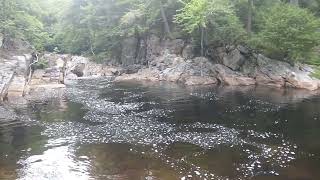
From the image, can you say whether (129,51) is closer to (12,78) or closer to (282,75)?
(12,78)

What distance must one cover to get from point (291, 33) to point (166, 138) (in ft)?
87.7

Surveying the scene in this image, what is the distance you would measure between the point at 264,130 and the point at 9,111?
21540 millimetres

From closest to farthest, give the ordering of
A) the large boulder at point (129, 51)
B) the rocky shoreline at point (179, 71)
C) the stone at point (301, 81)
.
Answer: the stone at point (301, 81)
the rocky shoreline at point (179, 71)
the large boulder at point (129, 51)

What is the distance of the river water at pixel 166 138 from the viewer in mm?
17453

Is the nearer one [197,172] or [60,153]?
[197,172]

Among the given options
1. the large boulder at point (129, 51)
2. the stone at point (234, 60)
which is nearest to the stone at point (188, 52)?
the stone at point (234, 60)

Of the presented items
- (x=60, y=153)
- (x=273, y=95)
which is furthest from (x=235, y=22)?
(x=60, y=153)

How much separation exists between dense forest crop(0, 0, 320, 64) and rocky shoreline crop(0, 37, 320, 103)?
156cm

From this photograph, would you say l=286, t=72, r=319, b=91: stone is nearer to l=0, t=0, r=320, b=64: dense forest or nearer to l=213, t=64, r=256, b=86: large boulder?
l=0, t=0, r=320, b=64: dense forest

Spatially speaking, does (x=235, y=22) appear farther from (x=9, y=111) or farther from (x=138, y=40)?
(x=9, y=111)

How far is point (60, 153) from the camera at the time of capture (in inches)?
816

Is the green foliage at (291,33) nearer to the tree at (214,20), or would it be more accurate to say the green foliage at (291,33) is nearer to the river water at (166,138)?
the tree at (214,20)

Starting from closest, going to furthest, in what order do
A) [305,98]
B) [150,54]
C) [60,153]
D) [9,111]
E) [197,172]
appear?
1. [197,172]
2. [60,153]
3. [9,111]
4. [305,98]
5. [150,54]

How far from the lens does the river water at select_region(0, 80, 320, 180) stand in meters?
17.5
